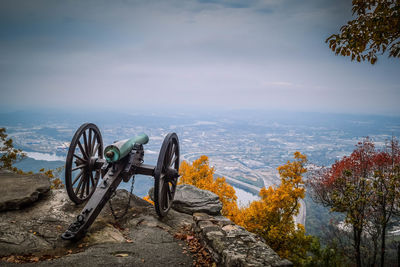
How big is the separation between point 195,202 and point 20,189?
4.93 m

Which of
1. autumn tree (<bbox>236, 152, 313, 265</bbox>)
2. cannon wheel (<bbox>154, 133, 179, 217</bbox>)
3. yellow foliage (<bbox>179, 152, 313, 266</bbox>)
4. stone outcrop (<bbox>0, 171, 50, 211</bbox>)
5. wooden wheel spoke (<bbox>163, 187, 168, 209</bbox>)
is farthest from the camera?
autumn tree (<bbox>236, 152, 313, 265</bbox>)

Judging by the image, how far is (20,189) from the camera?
589 centimetres

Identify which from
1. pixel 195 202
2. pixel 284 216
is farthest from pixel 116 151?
pixel 284 216

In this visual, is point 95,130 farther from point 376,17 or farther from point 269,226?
point 269,226

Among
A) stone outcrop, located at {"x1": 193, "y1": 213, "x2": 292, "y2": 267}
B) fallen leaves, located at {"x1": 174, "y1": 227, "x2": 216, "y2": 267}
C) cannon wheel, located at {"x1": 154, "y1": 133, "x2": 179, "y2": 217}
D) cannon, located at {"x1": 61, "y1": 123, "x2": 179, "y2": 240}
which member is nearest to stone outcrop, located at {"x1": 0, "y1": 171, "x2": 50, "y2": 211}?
cannon, located at {"x1": 61, "y1": 123, "x2": 179, "y2": 240}

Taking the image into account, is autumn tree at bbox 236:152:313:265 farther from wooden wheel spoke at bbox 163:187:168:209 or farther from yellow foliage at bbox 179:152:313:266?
wooden wheel spoke at bbox 163:187:168:209

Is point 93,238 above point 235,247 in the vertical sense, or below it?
below

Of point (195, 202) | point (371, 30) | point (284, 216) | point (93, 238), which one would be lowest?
point (284, 216)

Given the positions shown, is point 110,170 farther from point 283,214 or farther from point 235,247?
point 283,214

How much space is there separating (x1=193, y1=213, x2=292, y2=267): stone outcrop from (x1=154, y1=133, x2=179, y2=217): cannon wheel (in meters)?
1.17

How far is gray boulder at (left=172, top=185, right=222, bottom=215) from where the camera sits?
24.0ft

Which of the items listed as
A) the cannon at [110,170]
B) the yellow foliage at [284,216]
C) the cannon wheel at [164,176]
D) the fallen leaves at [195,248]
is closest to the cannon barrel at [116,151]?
the cannon at [110,170]

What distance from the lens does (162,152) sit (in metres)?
5.18

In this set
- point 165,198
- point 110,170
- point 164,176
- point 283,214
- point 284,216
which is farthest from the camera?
point 283,214
